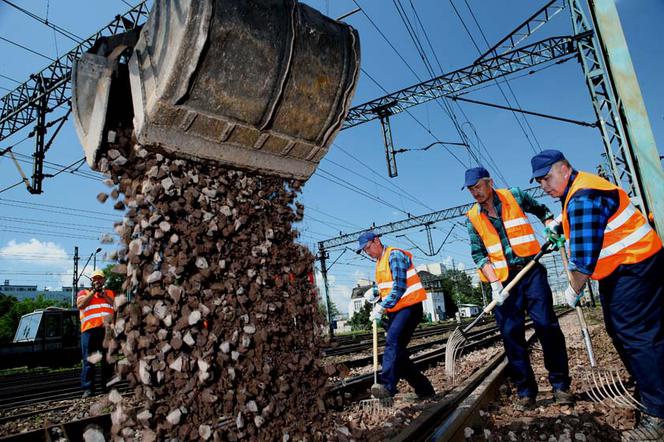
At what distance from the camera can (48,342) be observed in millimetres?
13156

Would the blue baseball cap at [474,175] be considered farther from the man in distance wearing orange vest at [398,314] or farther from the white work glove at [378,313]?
the white work glove at [378,313]

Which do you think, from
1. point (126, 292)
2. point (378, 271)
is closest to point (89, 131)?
point (126, 292)

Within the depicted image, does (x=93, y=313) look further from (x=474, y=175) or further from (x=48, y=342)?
(x=48, y=342)

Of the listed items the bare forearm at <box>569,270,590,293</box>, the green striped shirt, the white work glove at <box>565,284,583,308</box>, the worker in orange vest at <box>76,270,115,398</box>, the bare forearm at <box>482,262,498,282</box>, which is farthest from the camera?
the worker in orange vest at <box>76,270,115,398</box>

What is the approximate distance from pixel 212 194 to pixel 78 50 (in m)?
11.1

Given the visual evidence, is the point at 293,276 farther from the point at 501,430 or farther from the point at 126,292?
the point at 501,430

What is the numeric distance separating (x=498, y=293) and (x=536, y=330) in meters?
0.43

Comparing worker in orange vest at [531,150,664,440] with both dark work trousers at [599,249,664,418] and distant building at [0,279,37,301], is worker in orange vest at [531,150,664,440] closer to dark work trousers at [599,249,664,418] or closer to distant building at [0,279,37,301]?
dark work trousers at [599,249,664,418]

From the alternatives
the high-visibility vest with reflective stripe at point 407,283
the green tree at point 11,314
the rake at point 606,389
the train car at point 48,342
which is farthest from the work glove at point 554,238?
the green tree at point 11,314

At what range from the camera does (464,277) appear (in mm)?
86188

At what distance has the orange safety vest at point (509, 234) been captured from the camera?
3490 mm

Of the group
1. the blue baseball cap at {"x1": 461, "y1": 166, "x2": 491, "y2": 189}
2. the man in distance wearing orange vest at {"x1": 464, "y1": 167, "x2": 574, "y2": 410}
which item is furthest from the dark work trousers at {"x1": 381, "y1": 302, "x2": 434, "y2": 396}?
the blue baseball cap at {"x1": 461, "y1": 166, "x2": 491, "y2": 189}

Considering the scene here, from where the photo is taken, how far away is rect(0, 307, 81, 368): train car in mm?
12625

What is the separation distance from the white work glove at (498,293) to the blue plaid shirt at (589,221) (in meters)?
1.01
